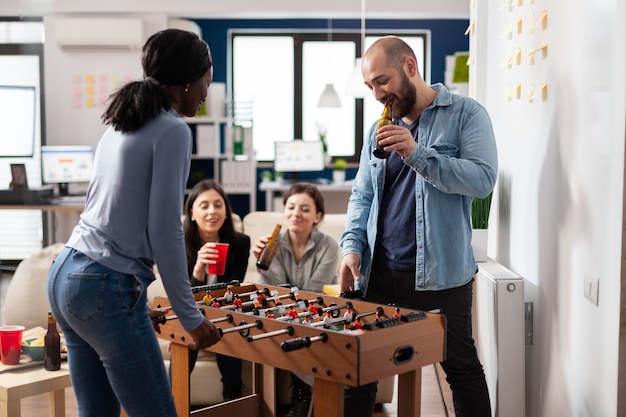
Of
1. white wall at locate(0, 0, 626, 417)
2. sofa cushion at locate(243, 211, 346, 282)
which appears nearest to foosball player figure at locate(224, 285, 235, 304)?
white wall at locate(0, 0, 626, 417)

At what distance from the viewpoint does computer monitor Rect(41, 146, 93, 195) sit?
7.12 m

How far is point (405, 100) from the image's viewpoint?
251 cm

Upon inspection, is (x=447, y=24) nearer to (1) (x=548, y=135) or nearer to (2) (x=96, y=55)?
(2) (x=96, y=55)

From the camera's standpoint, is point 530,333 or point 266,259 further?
point 266,259

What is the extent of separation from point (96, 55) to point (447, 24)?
3678 millimetres

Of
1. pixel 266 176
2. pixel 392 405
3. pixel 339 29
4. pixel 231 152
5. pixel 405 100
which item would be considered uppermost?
pixel 339 29

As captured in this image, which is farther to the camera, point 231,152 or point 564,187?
point 231,152

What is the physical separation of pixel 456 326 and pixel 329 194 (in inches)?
227

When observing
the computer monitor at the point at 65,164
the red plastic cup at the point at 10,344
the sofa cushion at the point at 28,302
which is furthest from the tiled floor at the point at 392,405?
the computer monitor at the point at 65,164

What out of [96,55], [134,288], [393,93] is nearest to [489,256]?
[393,93]

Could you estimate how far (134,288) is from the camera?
1.77 metres

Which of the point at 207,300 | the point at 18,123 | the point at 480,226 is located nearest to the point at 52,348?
the point at 207,300

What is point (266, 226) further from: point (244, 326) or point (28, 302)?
point (244, 326)

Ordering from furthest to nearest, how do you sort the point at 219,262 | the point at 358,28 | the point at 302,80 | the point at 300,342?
the point at 302,80 → the point at 358,28 → the point at 219,262 → the point at 300,342
